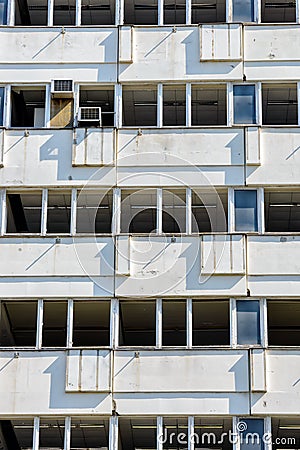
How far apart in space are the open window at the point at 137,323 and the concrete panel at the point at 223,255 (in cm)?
176

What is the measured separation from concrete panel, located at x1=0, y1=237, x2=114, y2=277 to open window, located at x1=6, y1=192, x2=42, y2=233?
1.15m

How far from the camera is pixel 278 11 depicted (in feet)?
133

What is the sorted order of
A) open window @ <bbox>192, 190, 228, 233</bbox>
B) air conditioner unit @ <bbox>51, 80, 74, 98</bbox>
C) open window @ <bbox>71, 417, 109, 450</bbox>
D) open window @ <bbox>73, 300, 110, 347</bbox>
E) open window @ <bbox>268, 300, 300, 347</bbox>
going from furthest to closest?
air conditioner unit @ <bbox>51, 80, 74, 98</bbox> < open window @ <bbox>192, 190, 228, 233</bbox> < open window @ <bbox>268, 300, 300, 347</bbox> < open window @ <bbox>73, 300, 110, 347</bbox> < open window @ <bbox>71, 417, 109, 450</bbox>

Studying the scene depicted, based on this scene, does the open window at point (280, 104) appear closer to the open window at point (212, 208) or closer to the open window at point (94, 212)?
Answer: the open window at point (212, 208)

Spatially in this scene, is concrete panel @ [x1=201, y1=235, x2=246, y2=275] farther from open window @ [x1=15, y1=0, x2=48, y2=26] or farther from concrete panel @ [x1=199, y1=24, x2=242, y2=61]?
open window @ [x1=15, y1=0, x2=48, y2=26]

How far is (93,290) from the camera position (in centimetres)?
3650

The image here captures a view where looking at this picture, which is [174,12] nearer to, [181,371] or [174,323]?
[174,323]

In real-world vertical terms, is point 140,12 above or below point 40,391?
above

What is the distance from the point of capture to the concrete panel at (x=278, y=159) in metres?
37.4

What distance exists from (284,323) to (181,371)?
14.3 ft

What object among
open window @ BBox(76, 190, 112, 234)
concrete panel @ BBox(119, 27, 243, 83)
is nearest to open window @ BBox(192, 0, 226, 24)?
concrete panel @ BBox(119, 27, 243, 83)

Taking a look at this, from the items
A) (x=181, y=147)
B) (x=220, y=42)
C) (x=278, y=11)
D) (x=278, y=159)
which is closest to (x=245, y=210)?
(x=278, y=159)

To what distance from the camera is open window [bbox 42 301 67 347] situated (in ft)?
122

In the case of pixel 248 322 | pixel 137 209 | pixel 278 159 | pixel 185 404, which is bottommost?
pixel 185 404
